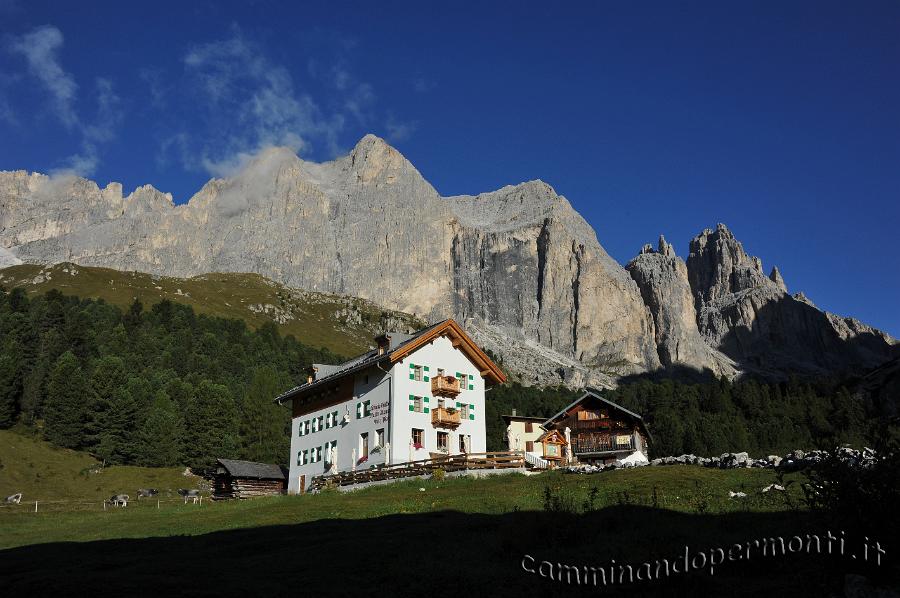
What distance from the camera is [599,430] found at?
88.2 m

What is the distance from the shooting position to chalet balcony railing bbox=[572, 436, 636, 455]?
86.5m

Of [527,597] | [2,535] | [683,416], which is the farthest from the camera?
[683,416]

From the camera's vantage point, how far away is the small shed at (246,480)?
68.2m

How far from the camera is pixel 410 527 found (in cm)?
2459

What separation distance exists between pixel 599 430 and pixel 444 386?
1356 inches

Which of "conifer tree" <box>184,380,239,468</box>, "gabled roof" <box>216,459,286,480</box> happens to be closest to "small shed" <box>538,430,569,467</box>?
"gabled roof" <box>216,459,286,480</box>

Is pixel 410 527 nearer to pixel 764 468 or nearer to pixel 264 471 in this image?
pixel 764 468

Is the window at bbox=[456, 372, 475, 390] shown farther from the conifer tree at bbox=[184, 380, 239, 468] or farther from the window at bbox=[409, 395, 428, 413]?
the conifer tree at bbox=[184, 380, 239, 468]

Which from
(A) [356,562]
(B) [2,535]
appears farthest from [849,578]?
(B) [2,535]

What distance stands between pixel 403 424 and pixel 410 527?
3341cm

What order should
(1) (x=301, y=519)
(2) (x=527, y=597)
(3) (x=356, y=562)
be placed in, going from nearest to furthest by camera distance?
(2) (x=527, y=597), (3) (x=356, y=562), (1) (x=301, y=519)

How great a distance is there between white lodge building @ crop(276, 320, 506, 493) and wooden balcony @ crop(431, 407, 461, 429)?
0.08m

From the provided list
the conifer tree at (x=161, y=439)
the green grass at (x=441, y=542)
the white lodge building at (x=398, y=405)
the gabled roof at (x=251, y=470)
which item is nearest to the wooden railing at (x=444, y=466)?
the white lodge building at (x=398, y=405)

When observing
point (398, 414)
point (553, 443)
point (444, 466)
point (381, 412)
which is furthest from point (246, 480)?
point (553, 443)
